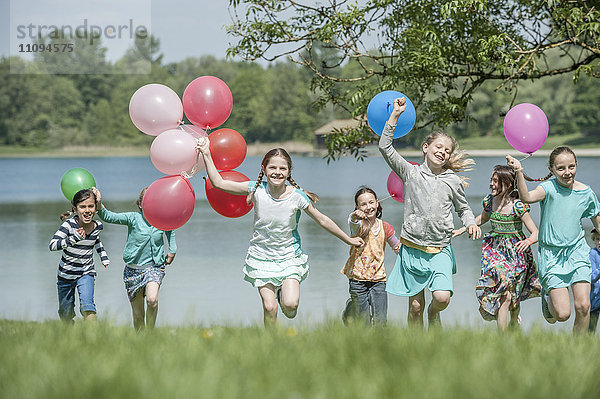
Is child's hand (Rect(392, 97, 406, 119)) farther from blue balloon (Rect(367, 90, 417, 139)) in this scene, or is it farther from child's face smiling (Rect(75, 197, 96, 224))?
child's face smiling (Rect(75, 197, 96, 224))

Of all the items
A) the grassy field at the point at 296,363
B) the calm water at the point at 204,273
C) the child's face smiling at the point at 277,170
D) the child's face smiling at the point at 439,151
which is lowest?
the calm water at the point at 204,273

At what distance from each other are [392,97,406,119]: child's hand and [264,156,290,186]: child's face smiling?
950mm

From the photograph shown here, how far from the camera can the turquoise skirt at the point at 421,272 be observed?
5.91m

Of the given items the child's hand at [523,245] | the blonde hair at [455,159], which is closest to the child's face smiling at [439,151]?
the blonde hair at [455,159]

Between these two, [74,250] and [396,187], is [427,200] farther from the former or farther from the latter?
[74,250]

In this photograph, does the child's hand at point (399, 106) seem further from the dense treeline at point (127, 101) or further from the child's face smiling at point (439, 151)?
the dense treeline at point (127, 101)

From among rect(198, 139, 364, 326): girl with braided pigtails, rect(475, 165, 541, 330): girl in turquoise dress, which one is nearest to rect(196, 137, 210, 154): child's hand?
rect(198, 139, 364, 326): girl with braided pigtails

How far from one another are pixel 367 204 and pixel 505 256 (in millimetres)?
1267

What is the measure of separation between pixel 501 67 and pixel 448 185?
104 inches

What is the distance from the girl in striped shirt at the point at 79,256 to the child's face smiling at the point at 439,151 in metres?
2.88

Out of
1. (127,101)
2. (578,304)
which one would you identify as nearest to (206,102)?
(578,304)

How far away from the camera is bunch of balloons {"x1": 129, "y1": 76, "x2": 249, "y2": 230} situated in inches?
247

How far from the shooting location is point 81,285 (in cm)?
664

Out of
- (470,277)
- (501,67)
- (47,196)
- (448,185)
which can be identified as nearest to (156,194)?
(448,185)
